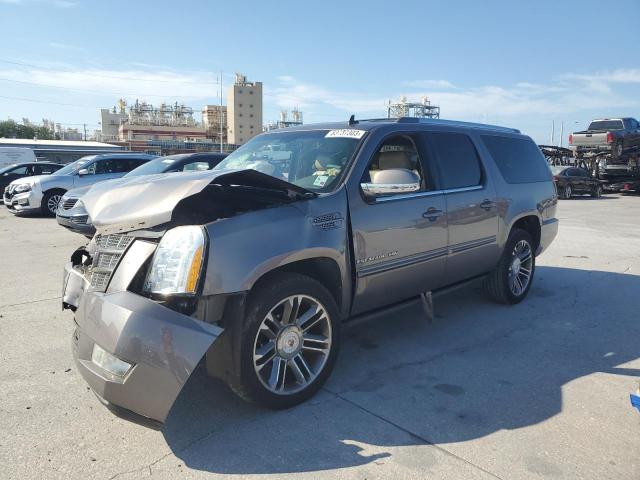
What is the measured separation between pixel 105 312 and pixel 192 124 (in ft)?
537

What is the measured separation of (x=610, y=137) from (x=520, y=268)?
21.3 meters

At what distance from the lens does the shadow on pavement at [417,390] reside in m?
2.85

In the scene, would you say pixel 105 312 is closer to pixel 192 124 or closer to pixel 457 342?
pixel 457 342

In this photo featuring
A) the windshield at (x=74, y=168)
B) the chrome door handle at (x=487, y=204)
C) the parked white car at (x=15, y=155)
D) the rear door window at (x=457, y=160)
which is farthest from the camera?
the parked white car at (x=15, y=155)

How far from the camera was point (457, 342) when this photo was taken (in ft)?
14.8

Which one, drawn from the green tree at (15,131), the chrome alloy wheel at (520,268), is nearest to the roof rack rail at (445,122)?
the chrome alloy wheel at (520,268)

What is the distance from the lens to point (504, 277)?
5.43 m

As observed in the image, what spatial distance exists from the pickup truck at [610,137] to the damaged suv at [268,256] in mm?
22482

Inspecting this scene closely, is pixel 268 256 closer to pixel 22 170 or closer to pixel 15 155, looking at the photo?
pixel 22 170

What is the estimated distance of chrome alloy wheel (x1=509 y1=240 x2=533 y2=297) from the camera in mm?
5547

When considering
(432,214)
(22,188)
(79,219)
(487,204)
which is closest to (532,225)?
(487,204)

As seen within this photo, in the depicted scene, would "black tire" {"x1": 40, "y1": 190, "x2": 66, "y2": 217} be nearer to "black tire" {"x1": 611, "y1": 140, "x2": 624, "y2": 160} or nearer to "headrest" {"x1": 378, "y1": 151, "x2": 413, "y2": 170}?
"headrest" {"x1": 378, "y1": 151, "x2": 413, "y2": 170}

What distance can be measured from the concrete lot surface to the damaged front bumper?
0.35 metres

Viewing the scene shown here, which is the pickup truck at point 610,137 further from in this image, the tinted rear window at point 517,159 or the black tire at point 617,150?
the tinted rear window at point 517,159
